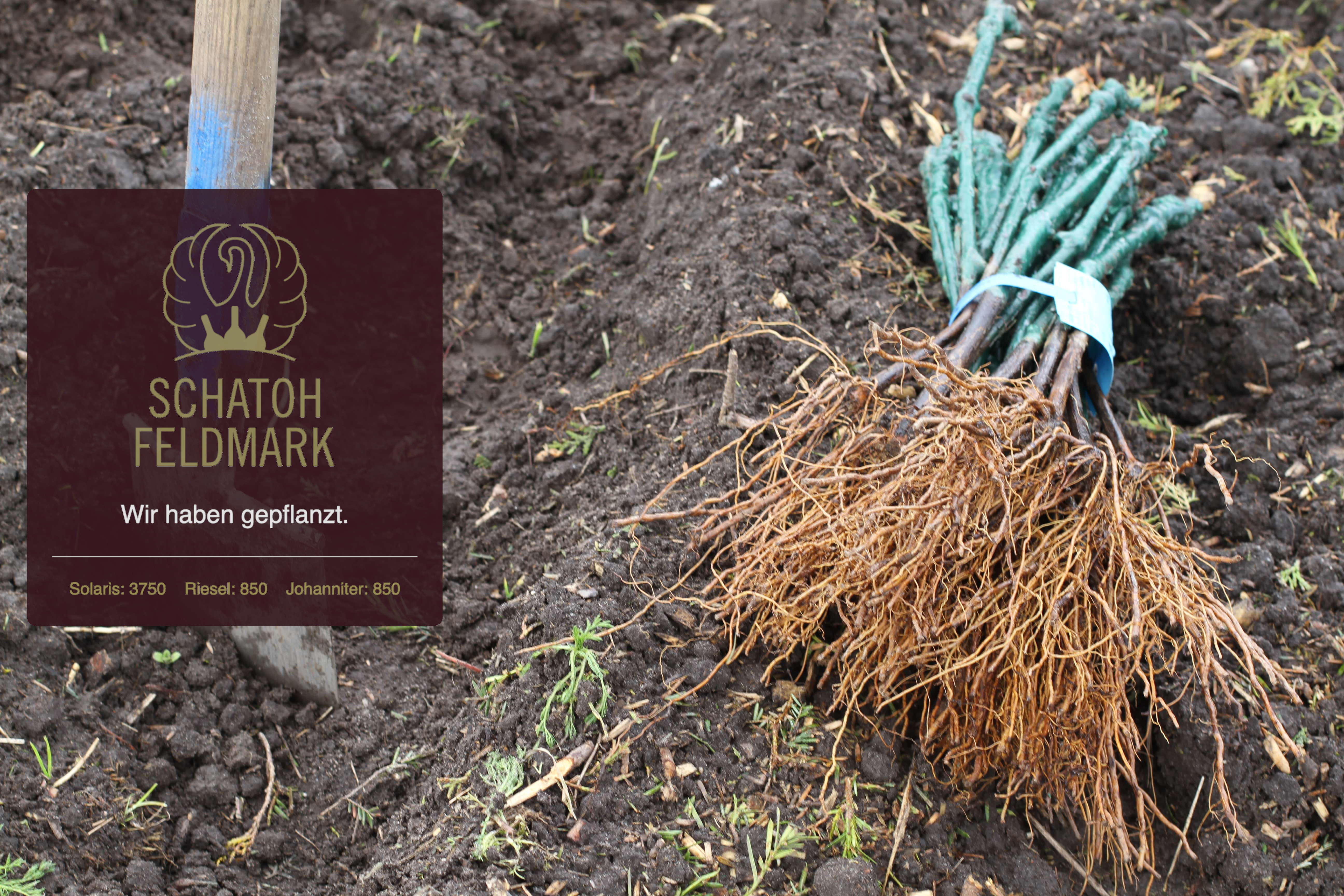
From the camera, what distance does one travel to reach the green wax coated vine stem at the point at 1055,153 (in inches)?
95.4

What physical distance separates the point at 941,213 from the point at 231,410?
178cm

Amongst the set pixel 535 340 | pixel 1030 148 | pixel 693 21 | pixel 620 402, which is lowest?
pixel 620 402

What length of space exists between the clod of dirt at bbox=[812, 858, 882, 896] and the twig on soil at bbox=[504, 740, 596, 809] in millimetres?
443

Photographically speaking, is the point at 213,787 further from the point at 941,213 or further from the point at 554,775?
the point at 941,213

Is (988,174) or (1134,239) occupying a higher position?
(988,174)

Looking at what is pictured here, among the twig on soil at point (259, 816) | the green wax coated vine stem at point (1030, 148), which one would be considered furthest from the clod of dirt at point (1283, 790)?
the twig on soil at point (259, 816)

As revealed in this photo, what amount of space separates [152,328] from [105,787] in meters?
1.12

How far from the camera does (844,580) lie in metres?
1.80

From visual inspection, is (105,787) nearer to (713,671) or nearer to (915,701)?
(713,671)

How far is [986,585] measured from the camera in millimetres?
1744

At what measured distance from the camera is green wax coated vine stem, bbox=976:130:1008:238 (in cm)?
255

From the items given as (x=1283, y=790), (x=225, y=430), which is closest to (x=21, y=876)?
(x=225, y=430)

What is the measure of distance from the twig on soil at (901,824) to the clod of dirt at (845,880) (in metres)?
0.06

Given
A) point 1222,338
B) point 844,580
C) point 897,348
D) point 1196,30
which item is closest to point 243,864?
point 844,580
